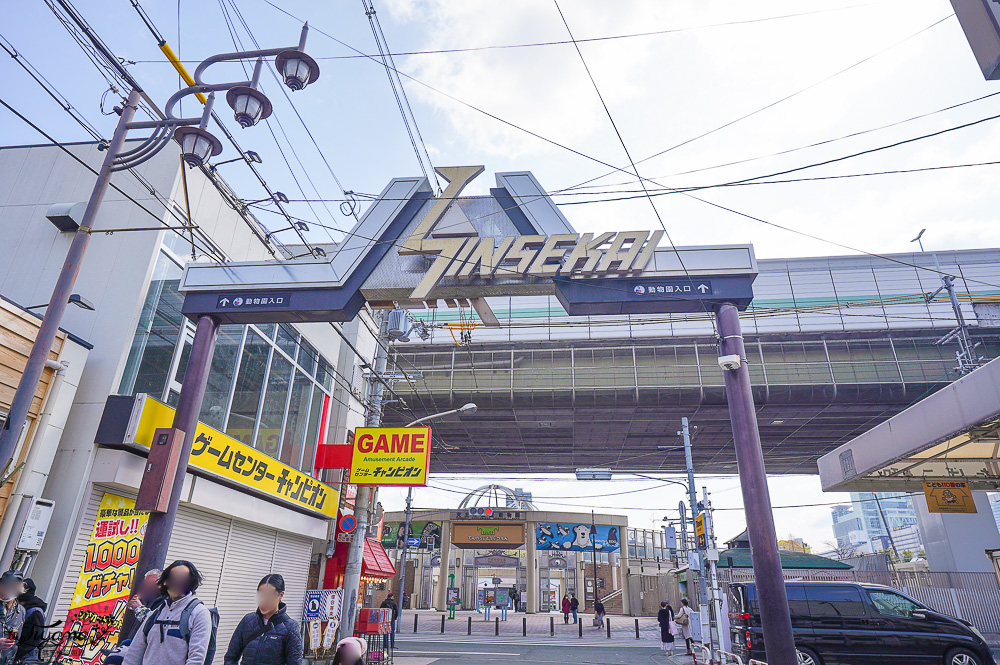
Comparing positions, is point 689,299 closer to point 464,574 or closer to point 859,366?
point 859,366

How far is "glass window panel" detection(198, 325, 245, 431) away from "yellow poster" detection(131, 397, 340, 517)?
753 millimetres

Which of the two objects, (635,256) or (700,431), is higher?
(700,431)

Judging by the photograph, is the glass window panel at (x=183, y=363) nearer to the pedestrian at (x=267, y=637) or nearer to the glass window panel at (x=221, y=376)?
the glass window panel at (x=221, y=376)

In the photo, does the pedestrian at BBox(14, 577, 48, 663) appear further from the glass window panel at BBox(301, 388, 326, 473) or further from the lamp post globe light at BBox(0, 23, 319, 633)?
the glass window panel at BBox(301, 388, 326, 473)

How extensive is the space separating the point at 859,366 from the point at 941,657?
68.3 ft

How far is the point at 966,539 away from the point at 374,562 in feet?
90.5

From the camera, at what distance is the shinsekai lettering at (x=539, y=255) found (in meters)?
12.1

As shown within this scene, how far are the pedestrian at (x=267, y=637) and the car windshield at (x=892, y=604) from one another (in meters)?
13.3

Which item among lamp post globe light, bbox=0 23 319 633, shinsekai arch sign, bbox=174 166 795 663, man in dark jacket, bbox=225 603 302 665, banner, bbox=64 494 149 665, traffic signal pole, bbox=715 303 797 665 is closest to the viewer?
man in dark jacket, bbox=225 603 302 665

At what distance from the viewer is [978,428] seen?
44.1ft

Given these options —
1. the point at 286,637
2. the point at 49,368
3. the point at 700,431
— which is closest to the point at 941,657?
the point at 286,637

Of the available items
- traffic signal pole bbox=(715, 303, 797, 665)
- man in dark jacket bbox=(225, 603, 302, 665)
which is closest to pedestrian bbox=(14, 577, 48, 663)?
man in dark jacket bbox=(225, 603, 302, 665)

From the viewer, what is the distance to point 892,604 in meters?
13.1

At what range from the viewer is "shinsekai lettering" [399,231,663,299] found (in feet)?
39.8
